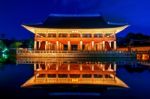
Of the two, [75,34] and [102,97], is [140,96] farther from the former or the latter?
[75,34]

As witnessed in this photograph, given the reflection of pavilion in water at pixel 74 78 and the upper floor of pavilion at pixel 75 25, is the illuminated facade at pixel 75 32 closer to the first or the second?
the upper floor of pavilion at pixel 75 25

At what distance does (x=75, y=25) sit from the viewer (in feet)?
90.5

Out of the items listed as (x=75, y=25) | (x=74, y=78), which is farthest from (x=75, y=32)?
(x=74, y=78)

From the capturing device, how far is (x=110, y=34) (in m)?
27.8

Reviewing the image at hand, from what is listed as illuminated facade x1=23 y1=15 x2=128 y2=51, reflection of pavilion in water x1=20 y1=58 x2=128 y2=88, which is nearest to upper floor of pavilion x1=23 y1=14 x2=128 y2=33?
illuminated facade x1=23 y1=15 x2=128 y2=51

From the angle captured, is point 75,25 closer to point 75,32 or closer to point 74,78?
point 75,32

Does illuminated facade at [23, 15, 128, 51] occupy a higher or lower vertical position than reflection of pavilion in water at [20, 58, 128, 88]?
higher

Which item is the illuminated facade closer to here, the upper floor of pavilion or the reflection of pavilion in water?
the upper floor of pavilion

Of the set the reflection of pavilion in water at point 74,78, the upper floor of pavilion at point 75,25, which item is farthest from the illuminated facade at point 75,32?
the reflection of pavilion in water at point 74,78

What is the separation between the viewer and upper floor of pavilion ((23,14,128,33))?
26.5 metres

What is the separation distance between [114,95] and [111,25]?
21857 mm

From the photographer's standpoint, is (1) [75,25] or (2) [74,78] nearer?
(2) [74,78]

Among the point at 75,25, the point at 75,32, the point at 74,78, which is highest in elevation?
the point at 75,25

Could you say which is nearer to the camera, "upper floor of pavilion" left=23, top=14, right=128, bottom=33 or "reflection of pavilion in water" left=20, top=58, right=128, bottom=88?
"reflection of pavilion in water" left=20, top=58, right=128, bottom=88
